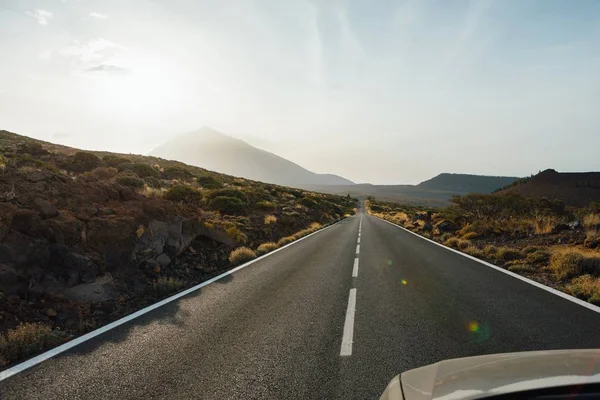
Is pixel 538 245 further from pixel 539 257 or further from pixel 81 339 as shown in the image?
pixel 81 339

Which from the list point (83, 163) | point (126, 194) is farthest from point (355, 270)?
point (83, 163)

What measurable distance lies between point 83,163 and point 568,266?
93.1ft

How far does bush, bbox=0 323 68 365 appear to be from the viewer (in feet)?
13.8

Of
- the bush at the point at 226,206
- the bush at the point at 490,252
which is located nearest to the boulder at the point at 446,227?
the bush at the point at 490,252

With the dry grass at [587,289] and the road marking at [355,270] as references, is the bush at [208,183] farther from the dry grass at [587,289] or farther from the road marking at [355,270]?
the dry grass at [587,289]

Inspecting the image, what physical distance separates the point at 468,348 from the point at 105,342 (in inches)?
191

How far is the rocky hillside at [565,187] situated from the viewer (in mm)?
54750

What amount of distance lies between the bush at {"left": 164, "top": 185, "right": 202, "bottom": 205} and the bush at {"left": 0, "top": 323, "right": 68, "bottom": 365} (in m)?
13.1

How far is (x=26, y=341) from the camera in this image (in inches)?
176

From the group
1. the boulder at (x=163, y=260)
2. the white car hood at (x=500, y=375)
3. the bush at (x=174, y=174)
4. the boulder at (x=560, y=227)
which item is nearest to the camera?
the white car hood at (x=500, y=375)

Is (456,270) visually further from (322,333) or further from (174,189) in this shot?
(174,189)

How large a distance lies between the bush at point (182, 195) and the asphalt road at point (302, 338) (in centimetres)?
1089

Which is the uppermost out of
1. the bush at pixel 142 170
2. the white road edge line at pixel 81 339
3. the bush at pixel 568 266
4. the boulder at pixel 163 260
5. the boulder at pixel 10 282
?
the bush at pixel 142 170

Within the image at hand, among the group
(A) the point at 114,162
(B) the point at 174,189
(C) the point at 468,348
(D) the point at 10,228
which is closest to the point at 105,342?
(D) the point at 10,228
